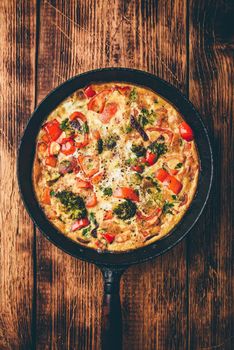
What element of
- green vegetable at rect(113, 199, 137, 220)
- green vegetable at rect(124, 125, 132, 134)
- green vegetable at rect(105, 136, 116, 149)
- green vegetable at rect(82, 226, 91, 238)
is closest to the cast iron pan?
green vegetable at rect(82, 226, 91, 238)

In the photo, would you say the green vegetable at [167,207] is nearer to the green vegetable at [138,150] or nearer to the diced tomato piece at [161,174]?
the diced tomato piece at [161,174]

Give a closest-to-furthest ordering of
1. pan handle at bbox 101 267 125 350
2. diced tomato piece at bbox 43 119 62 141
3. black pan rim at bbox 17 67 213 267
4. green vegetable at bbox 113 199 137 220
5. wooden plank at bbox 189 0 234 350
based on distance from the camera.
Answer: pan handle at bbox 101 267 125 350, black pan rim at bbox 17 67 213 267, green vegetable at bbox 113 199 137 220, diced tomato piece at bbox 43 119 62 141, wooden plank at bbox 189 0 234 350

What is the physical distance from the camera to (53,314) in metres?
4.16

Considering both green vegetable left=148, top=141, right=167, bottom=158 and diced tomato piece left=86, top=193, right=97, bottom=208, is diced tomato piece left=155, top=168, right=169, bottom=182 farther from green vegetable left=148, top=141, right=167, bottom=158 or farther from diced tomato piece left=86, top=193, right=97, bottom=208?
diced tomato piece left=86, top=193, right=97, bottom=208

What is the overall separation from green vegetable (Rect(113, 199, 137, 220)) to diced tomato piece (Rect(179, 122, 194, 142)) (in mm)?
745

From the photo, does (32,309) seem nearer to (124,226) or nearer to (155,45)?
(124,226)

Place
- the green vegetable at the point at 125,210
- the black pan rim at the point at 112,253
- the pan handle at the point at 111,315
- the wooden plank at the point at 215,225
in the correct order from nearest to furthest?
the pan handle at the point at 111,315
the black pan rim at the point at 112,253
the green vegetable at the point at 125,210
the wooden plank at the point at 215,225

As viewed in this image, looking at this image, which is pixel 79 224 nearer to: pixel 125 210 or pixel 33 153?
pixel 125 210

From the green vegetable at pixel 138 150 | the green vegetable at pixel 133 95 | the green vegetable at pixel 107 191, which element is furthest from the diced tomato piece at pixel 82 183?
the green vegetable at pixel 133 95

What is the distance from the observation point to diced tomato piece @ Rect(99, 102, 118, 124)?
3.80m

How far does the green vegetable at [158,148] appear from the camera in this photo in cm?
379

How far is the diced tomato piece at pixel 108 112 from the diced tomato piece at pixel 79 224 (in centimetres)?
87

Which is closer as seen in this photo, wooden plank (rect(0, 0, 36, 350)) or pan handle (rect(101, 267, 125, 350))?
pan handle (rect(101, 267, 125, 350))

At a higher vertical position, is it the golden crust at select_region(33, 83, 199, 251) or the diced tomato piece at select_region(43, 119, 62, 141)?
the diced tomato piece at select_region(43, 119, 62, 141)
